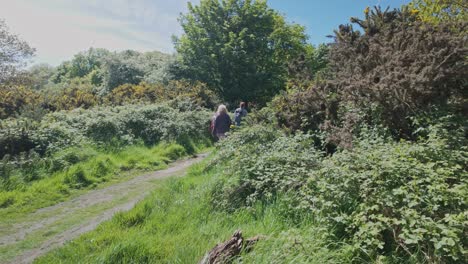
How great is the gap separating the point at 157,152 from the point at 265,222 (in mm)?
7080

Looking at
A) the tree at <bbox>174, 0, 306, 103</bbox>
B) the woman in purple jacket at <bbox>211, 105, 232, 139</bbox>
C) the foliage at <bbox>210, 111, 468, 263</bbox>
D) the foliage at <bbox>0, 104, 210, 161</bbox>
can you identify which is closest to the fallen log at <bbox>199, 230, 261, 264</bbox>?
the foliage at <bbox>210, 111, 468, 263</bbox>

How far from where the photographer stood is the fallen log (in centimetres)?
321

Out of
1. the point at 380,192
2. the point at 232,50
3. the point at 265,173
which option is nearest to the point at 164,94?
the point at 232,50

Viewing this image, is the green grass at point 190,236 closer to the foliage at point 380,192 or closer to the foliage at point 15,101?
the foliage at point 380,192

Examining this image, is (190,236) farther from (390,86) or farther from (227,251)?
(390,86)

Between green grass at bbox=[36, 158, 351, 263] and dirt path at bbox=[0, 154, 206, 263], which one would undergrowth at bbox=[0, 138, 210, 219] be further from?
Result: green grass at bbox=[36, 158, 351, 263]

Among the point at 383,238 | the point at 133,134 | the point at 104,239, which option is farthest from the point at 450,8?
the point at 104,239

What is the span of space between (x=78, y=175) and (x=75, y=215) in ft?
6.97

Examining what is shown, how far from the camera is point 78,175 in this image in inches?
300

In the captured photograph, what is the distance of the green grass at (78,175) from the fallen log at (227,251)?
4122 mm

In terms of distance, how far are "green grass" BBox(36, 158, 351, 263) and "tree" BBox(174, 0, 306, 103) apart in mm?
17101

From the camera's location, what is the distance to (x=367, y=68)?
680 centimetres

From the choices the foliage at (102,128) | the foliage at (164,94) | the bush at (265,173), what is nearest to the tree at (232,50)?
the foliage at (164,94)

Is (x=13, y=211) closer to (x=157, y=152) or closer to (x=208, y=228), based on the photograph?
(x=208, y=228)
